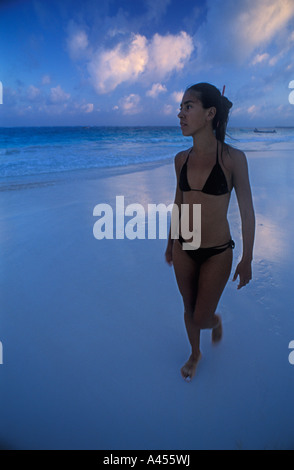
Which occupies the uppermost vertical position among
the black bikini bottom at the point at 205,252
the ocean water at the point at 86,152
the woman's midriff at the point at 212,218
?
the ocean water at the point at 86,152

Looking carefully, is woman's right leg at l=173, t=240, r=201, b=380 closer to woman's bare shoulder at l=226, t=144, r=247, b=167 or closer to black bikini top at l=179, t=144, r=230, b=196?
black bikini top at l=179, t=144, r=230, b=196

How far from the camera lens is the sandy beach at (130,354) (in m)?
1.63

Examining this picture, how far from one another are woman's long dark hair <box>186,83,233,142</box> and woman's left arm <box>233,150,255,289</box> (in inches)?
9.7

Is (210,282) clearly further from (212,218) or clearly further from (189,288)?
(212,218)

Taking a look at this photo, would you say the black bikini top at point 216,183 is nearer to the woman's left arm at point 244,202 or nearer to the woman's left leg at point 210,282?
the woman's left arm at point 244,202

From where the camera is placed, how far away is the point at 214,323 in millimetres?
2029

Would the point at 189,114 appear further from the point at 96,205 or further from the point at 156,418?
the point at 96,205

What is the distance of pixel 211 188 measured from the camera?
5.47ft

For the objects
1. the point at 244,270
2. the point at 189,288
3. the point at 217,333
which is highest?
the point at 244,270

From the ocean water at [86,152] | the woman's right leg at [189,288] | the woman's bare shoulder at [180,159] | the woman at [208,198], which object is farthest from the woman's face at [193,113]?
the woman's right leg at [189,288]

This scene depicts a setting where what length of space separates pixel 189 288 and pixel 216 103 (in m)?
1.28

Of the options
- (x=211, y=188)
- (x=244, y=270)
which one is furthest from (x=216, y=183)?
(x=244, y=270)

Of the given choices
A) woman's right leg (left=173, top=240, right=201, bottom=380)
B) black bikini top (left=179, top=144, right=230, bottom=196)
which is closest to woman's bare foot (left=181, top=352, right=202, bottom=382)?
woman's right leg (left=173, top=240, right=201, bottom=380)
